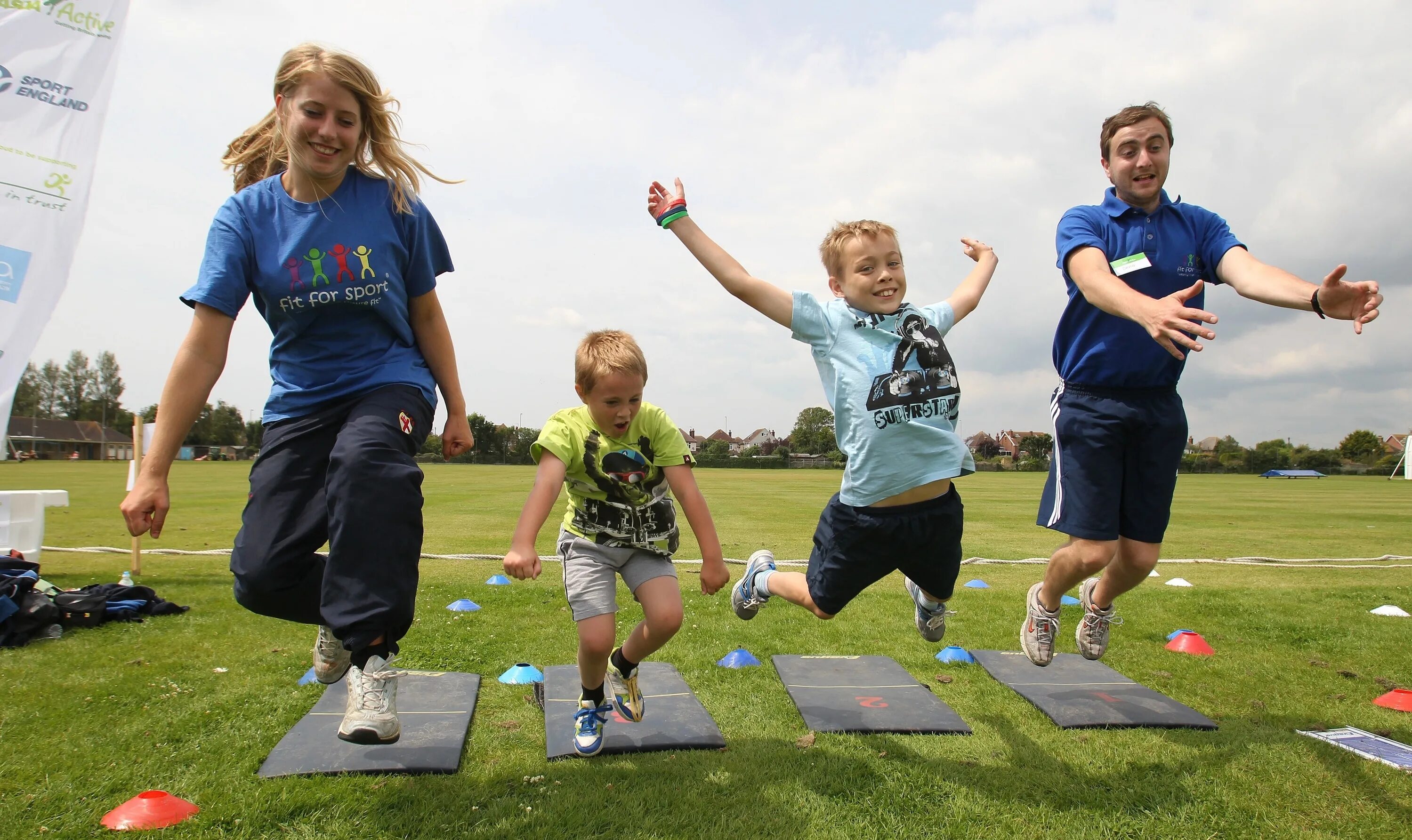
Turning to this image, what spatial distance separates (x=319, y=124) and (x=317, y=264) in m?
0.54

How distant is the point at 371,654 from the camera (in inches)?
106

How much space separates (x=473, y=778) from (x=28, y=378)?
362ft

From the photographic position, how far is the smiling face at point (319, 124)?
2.96 m

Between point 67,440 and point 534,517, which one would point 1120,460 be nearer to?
point 534,517

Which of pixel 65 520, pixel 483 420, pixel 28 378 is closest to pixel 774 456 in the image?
pixel 483 420

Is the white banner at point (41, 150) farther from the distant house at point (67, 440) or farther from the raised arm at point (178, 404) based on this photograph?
the distant house at point (67, 440)

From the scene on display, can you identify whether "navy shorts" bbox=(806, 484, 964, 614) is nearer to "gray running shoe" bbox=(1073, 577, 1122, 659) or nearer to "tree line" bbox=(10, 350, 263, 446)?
"gray running shoe" bbox=(1073, 577, 1122, 659)

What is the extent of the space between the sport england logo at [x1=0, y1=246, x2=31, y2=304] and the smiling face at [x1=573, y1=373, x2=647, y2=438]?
521 centimetres

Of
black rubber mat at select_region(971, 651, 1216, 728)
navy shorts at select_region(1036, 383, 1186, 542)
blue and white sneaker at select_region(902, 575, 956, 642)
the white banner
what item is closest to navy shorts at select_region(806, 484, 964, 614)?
blue and white sneaker at select_region(902, 575, 956, 642)

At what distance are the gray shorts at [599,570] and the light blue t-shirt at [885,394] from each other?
3.22 feet

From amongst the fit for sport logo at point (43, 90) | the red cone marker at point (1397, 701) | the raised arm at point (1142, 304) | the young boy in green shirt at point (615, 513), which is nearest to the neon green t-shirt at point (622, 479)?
the young boy in green shirt at point (615, 513)

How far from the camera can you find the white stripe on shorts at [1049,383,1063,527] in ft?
13.2

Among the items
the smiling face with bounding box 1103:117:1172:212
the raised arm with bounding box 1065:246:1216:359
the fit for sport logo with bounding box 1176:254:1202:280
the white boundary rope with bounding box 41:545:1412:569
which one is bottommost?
the white boundary rope with bounding box 41:545:1412:569

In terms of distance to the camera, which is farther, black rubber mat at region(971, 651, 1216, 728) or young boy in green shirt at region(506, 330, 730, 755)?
black rubber mat at region(971, 651, 1216, 728)
